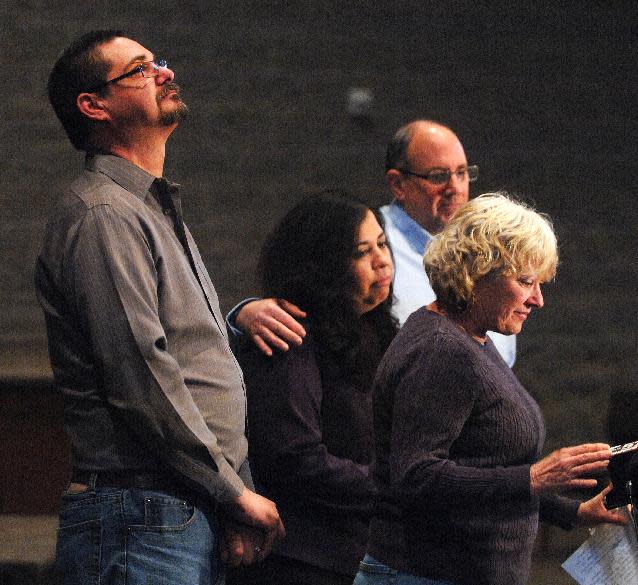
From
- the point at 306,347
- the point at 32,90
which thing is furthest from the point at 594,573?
the point at 32,90

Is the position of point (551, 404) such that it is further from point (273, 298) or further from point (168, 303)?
point (168, 303)

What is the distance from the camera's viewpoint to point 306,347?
98.5 inches

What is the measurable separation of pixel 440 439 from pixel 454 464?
0.05 metres

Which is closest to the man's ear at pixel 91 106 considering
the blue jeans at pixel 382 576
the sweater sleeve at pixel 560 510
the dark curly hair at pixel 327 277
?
the dark curly hair at pixel 327 277

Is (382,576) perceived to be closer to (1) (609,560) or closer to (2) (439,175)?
(1) (609,560)

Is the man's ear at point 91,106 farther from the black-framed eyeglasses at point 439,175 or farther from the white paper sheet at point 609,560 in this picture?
the black-framed eyeglasses at point 439,175

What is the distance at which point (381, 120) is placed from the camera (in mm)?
5953

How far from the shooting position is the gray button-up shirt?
1965 millimetres

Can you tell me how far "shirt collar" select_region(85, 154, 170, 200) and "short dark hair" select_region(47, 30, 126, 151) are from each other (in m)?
0.08

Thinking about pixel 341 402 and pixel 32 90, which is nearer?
pixel 341 402

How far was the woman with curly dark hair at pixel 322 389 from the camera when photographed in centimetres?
240

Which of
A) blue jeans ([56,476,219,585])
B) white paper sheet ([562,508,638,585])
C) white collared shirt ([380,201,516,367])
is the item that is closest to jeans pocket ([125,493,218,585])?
blue jeans ([56,476,219,585])

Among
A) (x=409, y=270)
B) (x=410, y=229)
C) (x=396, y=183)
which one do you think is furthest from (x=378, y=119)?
(x=409, y=270)

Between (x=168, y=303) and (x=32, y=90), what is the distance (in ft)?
13.5
